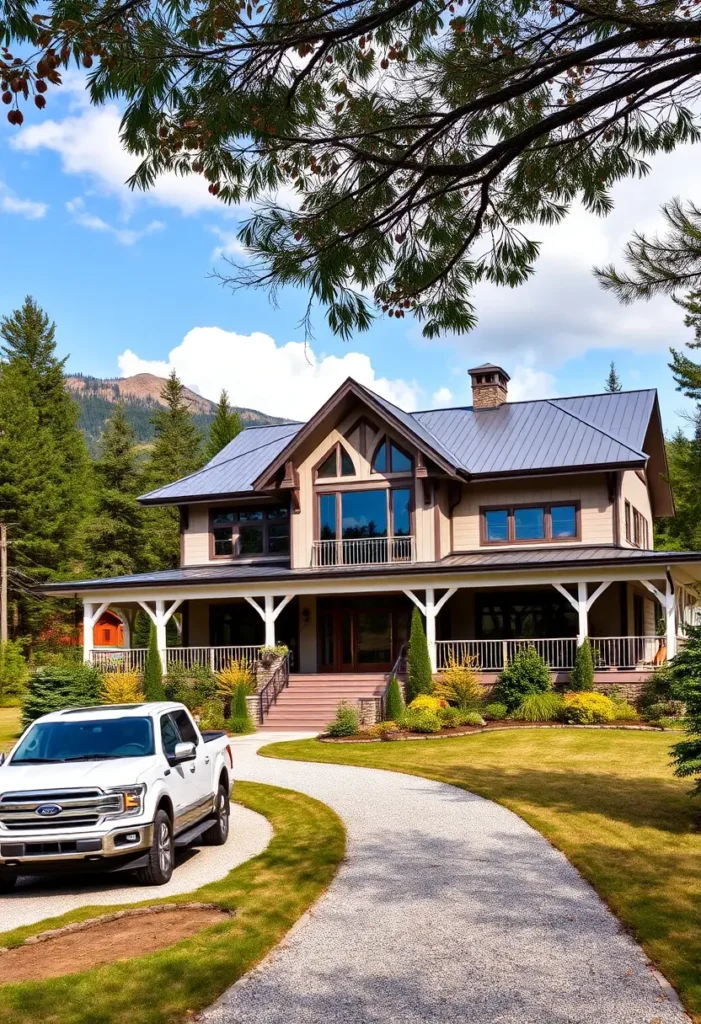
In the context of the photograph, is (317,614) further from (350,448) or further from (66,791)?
(66,791)

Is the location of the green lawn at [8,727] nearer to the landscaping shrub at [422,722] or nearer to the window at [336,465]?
the landscaping shrub at [422,722]

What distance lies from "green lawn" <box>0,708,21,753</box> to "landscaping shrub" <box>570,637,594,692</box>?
13.2 m

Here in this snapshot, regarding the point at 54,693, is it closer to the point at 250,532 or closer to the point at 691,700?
the point at 250,532

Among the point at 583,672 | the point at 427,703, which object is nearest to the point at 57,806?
the point at 427,703

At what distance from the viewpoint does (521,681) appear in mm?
25547

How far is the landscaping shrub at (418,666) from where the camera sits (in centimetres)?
2644

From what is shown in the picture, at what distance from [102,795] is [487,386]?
87.7 ft

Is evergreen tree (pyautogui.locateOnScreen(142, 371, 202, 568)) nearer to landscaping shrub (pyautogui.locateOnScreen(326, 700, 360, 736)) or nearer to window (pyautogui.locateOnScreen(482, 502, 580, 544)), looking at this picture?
window (pyautogui.locateOnScreen(482, 502, 580, 544))

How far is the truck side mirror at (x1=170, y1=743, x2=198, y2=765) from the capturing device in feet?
34.7

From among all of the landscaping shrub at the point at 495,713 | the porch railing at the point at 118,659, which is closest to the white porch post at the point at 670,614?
the landscaping shrub at the point at 495,713

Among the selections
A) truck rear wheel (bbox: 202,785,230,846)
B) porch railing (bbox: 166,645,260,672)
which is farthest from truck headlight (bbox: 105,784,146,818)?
porch railing (bbox: 166,645,260,672)

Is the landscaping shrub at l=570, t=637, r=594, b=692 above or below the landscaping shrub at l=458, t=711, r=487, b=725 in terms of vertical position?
above

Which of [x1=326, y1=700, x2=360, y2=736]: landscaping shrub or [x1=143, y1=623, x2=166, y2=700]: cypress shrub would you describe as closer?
[x1=326, y1=700, x2=360, y2=736]: landscaping shrub

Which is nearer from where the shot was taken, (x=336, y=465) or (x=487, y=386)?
(x=336, y=465)
